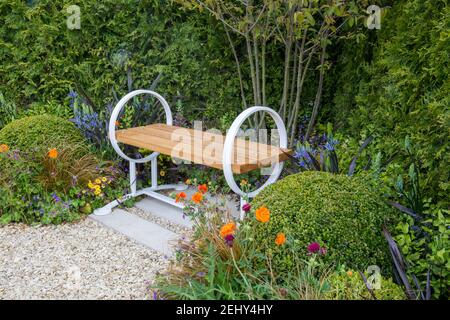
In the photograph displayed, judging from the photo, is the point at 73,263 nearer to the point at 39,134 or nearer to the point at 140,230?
the point at 140,230

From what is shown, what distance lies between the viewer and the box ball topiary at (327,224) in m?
2.29

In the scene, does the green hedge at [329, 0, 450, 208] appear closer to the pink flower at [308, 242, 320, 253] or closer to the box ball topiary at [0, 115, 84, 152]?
the pink flower at [308, 242, 320, 253]

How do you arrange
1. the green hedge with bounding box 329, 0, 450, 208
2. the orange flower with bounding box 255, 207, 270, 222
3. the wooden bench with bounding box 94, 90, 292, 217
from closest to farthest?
A: the orange flower with bounding box 255, 207, 270, 222, the green hedge with bounding box 329, 0, 450, 208, the wooden bench with bounding box 94, 90, 292, 217

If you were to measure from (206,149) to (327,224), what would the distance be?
144 centimetres

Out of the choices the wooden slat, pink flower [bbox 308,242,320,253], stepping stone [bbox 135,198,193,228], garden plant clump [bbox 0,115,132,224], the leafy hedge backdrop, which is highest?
the leafy hedge backdrop

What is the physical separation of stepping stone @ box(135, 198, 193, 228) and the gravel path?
50cm

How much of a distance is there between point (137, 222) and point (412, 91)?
2.36 metres

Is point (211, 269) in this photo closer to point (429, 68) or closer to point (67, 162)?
point (429, 68)

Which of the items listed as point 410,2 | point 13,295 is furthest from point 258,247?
point 410,2

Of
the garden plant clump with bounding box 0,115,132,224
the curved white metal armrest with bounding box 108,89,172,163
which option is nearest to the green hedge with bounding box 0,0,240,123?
the curved white metal armrest with bounding box 108,89,172,163

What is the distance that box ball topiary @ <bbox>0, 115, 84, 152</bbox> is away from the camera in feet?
13.7

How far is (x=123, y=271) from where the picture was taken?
9.75 feet

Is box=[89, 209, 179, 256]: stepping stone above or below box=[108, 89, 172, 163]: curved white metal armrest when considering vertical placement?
below

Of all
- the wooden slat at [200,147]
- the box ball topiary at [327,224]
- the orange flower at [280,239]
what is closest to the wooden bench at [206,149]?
the wooden slat at [200,147]
